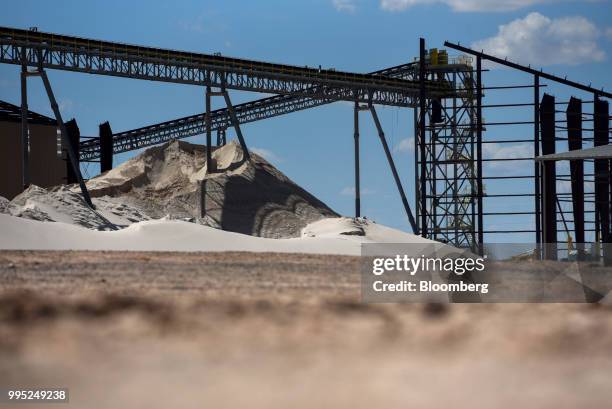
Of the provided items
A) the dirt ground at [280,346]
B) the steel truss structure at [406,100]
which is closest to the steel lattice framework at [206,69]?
the steel truss structure at [406,100]

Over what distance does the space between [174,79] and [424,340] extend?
1051 inches

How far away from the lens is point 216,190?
139ft

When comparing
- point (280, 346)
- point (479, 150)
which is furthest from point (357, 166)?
point (280, 346)

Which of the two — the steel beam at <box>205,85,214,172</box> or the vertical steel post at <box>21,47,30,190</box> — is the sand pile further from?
the steel beam at <box>205,85,214,172</box>

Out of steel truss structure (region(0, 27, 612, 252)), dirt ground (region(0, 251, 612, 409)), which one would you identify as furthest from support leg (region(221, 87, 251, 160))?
dirt ground (region(0, 251, 612, 409))

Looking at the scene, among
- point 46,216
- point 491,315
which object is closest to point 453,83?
point 46,216

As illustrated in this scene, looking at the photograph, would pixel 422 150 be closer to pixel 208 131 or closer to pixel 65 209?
pixel 208 131

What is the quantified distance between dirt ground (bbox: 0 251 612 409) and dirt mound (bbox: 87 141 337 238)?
76.6 ft

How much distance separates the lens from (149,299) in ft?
52.9

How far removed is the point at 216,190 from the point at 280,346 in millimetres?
27375

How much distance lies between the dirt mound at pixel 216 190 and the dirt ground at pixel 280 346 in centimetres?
2335

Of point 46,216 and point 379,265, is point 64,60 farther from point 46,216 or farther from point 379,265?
point 379,265

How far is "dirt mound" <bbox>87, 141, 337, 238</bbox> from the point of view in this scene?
41516 millimetres

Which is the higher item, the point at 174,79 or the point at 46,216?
the point at 174,79
